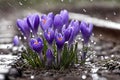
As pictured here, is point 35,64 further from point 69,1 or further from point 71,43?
point 69,1

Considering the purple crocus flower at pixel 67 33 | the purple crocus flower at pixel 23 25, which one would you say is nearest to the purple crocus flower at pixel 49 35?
the purple crocus flower at pixel 67 33

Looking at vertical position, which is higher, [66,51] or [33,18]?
[33,18]

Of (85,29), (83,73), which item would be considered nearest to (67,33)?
(85,29)

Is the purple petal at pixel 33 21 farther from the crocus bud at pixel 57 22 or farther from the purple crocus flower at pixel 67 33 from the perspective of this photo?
the purple crocus flower at pixel 67 33

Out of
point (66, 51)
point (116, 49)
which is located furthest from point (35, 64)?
point (116, 49)

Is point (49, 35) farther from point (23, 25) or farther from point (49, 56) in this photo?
point (23, 25)

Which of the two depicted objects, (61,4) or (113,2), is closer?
(113,2)
